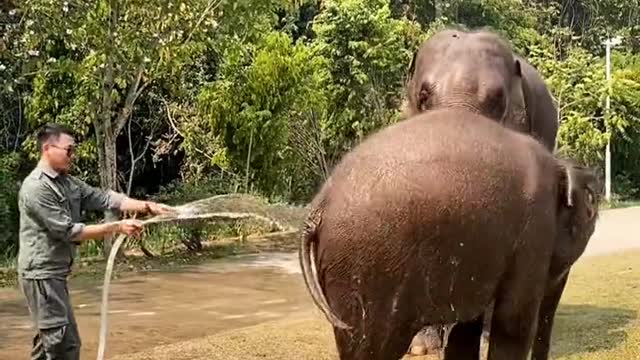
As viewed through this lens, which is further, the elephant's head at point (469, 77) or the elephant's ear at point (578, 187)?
the elephant's head at point (469, 77)

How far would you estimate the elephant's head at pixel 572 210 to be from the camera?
3.54 m

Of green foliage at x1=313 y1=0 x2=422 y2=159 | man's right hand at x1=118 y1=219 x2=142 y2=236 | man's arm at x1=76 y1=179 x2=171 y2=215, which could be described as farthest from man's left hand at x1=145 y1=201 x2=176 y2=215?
green foliage at x1=313 y1=0 x2=422 y2=159

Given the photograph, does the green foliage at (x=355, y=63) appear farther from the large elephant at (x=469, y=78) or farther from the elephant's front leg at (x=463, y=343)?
the elephant's front leg at (x=463, y=343)

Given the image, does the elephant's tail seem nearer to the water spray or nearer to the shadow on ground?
the water spray

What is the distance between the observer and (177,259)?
1383cm

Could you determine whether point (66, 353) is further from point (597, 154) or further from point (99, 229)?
point (597, 154)

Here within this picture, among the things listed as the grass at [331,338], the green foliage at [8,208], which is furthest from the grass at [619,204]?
the grass at [331,338]

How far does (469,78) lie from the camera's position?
157 inches

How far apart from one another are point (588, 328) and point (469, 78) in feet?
15.5

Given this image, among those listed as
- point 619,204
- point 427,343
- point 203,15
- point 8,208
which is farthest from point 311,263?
point 619,204

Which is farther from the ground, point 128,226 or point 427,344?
point 128,226

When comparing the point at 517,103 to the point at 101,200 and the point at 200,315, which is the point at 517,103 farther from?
the point at 200,315

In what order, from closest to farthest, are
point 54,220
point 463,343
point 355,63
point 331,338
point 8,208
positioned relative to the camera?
point 463,343 < point 54,220 < point 331,338 < point 8,208 < point 355,63

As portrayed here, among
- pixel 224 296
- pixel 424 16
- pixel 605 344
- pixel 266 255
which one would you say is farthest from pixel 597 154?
pixel 605 344
